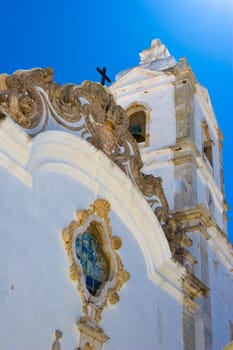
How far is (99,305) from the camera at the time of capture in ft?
28.4

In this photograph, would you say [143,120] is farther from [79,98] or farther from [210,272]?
[79,98]

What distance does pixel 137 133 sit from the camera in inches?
622

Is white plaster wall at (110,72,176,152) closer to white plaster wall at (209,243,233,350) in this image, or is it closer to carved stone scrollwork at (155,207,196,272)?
white plaster wall at (209,243,233,350)

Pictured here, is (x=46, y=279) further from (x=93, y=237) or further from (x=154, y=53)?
(x=154, y=53)

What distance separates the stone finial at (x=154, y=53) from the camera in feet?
62.7

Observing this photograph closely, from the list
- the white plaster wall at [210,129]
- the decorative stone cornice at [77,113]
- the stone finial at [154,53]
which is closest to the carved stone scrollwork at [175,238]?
the decorative stone cornice at [77,113]

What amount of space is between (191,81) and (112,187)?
715 centimetres

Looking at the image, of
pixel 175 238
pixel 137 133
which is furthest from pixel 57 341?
pixel 137 133

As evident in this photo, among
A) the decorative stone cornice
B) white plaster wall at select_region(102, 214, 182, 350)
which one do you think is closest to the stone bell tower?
white plaster wall at select_region(102, 214, 182, 350)

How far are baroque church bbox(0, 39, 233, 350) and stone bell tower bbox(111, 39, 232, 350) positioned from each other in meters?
0.05

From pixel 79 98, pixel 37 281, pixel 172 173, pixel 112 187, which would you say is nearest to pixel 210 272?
pixel 172 173

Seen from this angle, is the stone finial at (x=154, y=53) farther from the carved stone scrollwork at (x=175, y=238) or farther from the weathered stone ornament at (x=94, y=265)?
the weathered stone ornament at (x=94, y=265)

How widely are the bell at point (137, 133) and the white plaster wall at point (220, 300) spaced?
11.7 ft

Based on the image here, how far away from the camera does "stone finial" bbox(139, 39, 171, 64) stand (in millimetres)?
19125
